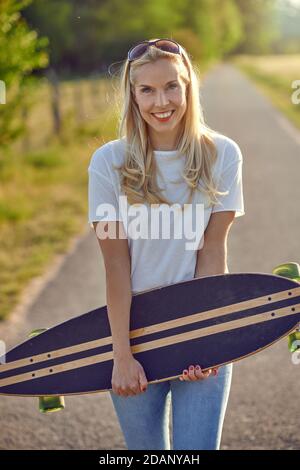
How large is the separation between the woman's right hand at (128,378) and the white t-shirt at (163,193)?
268mm

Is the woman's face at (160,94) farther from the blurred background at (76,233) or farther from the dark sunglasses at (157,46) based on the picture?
the blurred background at (76,233)

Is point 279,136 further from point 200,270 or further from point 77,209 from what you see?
point 200,270

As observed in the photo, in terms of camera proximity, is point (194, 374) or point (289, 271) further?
point (289, 271)

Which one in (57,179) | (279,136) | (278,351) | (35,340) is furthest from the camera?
(279,136)

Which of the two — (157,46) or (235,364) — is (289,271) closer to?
(157,46)

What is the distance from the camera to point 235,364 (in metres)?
4.20

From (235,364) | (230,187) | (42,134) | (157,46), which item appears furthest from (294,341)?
(42,134)

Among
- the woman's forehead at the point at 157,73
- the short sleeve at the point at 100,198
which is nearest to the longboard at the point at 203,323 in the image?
the short sleeve at the point at 100,198

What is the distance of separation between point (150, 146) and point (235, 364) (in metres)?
2.37

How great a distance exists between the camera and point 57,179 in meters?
10.1

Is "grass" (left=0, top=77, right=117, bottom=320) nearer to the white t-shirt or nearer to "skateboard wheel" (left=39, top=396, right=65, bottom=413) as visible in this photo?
the white t-shirt
